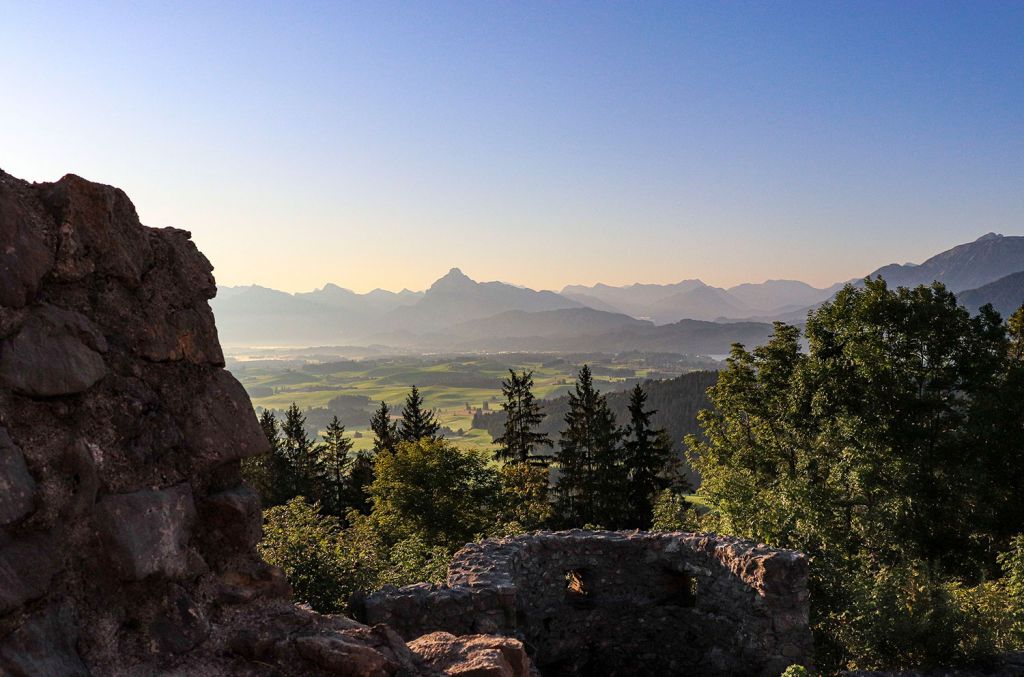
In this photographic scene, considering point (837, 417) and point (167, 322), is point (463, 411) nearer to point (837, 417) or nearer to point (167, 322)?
point (837, 417)

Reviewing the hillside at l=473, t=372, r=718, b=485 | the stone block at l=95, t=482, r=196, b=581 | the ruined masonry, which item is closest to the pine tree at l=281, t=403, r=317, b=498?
the hillside at l=473, t=372, r=718, b=485

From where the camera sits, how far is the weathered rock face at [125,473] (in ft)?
13.8

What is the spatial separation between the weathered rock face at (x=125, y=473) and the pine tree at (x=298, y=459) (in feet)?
148

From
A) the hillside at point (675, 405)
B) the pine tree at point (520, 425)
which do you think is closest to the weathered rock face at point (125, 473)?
the pine tree at point (520, 425)

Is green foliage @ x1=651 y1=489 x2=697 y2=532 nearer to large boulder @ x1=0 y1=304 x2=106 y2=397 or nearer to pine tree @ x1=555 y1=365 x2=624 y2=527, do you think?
pine tree @ x1=555 y1=365 x2=624 y2=527

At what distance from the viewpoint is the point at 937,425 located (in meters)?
20.5

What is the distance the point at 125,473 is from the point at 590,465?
39.8 metres

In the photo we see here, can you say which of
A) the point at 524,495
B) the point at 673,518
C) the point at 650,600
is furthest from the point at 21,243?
the point at 524,495

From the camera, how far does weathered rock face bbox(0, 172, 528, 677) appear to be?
A: 4203 millimetres

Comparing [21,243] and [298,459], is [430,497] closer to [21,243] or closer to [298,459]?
[298,459]

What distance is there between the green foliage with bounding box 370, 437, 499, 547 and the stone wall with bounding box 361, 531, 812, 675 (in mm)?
15718

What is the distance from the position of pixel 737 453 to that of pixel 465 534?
13409mm

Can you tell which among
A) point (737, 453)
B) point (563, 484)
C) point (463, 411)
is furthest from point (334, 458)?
point (463, 411)

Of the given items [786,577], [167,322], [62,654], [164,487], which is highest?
[167,322]
